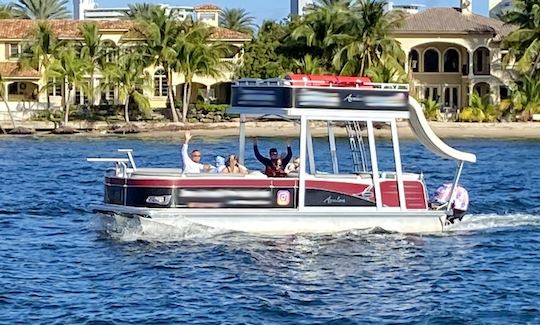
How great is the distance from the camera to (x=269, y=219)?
21328 mm

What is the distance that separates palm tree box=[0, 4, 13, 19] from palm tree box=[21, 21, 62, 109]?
93.6 feet

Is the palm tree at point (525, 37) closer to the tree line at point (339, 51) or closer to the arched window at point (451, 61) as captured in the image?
the tree line at point (339, 51)

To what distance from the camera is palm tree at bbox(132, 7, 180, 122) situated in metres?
73.6

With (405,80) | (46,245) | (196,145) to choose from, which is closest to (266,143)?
(196,145)

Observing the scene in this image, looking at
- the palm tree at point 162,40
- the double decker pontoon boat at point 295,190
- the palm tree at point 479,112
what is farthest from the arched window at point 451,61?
the double decker pontoon boat at point 295,190

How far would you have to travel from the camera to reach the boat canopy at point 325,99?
21.4 m

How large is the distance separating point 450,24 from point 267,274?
215 feet

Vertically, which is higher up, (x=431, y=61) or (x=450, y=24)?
(x=450, y=24)

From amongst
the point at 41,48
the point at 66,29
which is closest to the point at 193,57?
the point at 41,48

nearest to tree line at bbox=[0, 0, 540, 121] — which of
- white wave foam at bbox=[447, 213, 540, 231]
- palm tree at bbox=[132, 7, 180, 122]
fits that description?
palm tree at bbox=[132, 7, 180, 122]

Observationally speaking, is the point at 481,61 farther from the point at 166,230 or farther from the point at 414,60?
the point at 166,230

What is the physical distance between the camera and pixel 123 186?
69.4 feet

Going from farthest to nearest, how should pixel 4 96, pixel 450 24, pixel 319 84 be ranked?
pixel 450 24
pixel 4 96
pixel 319 84

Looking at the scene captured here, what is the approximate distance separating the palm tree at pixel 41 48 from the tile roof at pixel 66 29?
3300 mm
